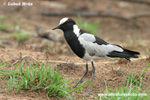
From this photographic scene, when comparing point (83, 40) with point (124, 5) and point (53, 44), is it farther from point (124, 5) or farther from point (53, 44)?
point (124, 5)

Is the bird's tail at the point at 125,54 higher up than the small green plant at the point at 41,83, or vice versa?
the bird's tail at the point at 125,54

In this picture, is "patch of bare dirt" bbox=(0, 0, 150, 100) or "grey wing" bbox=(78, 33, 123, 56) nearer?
"grey wing" bbox=(78, 33, 123, 56)

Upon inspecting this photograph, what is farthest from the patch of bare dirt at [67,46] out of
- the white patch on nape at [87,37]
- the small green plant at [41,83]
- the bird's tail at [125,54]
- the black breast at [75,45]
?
the white patch on nape at [87,37]

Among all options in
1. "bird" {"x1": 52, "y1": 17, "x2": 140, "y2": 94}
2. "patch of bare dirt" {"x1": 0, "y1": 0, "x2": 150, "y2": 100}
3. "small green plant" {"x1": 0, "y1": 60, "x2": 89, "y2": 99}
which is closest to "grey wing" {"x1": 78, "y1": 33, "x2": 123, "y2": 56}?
"bird" {"x1": 52, "y1": 17, "x2": 140, "y2": 94}

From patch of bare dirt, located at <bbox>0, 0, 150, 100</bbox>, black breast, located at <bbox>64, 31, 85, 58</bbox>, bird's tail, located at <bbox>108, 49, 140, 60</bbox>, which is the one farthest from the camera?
patch of bare dirt, located at <bbox>0, 0, 150, 100</bbox>

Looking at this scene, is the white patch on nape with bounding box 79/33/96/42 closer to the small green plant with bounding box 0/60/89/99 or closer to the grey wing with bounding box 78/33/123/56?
the grey wing with bounding box 78/33/123/56

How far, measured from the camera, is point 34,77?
12.8 feet

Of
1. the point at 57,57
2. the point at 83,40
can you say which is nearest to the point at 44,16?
the point at 57,57

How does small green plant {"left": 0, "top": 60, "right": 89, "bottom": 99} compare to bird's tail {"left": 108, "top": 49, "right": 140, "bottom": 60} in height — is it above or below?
below

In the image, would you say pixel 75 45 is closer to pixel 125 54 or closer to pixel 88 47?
pixel 88 47

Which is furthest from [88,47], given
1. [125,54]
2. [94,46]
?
[125,54]

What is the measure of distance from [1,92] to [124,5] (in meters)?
8.62

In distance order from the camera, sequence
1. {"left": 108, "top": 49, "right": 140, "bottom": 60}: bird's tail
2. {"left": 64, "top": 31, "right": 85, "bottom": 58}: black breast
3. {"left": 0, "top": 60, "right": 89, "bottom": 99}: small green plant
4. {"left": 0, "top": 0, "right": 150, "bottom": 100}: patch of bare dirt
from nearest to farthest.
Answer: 1. {"left": 0, "top": 60, "right": 89, "bottom": 99}: small green plant
2. {"left": 64, "top": 31, "right": 85, "bottom": 58}: black breast
3. {"left": 108, "top": 49, "right": 140, "bottom": 60}: bird's tail
4. {"left": 0, "top": 0, "right": 150, "bottom": 100}: patch of bare dirt

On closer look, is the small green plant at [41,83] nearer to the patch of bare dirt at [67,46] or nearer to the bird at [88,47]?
the patch of bare dirt at [67,46]
